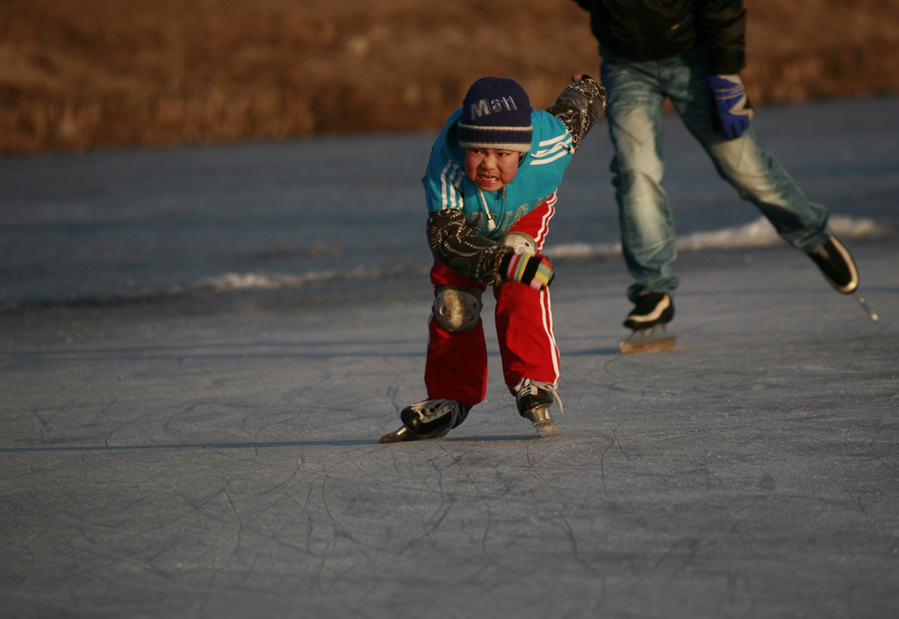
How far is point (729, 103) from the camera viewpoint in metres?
3.84

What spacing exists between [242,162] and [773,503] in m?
16.8

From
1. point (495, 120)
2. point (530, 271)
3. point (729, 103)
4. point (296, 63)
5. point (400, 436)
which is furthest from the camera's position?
point (296, 63)

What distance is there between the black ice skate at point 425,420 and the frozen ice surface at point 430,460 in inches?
1.4

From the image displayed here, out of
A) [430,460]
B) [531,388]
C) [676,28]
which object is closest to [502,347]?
[531,388]

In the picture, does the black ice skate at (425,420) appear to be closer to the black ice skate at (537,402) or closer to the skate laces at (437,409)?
the skate laces at (437,409)

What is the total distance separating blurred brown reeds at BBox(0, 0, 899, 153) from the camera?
22.6 m

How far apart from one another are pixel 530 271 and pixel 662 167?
187 cm

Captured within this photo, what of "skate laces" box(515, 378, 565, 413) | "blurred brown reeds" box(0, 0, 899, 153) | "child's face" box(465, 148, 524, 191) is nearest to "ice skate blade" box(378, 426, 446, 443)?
"skate laces" box(515, 378, 565, 413)

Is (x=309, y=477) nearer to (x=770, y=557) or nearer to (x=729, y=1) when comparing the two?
(x=770, y=557)

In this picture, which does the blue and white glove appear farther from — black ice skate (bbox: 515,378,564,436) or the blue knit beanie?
black ice skate (bbox: 515,378,564,436)

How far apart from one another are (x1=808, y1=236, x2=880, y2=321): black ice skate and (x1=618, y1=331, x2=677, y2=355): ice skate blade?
664 mm

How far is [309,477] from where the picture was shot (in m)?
2.46

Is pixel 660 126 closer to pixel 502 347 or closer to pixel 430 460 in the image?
pixel 502 347

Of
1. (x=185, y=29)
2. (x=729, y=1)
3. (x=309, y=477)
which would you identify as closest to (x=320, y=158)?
(x=185, y=29)
